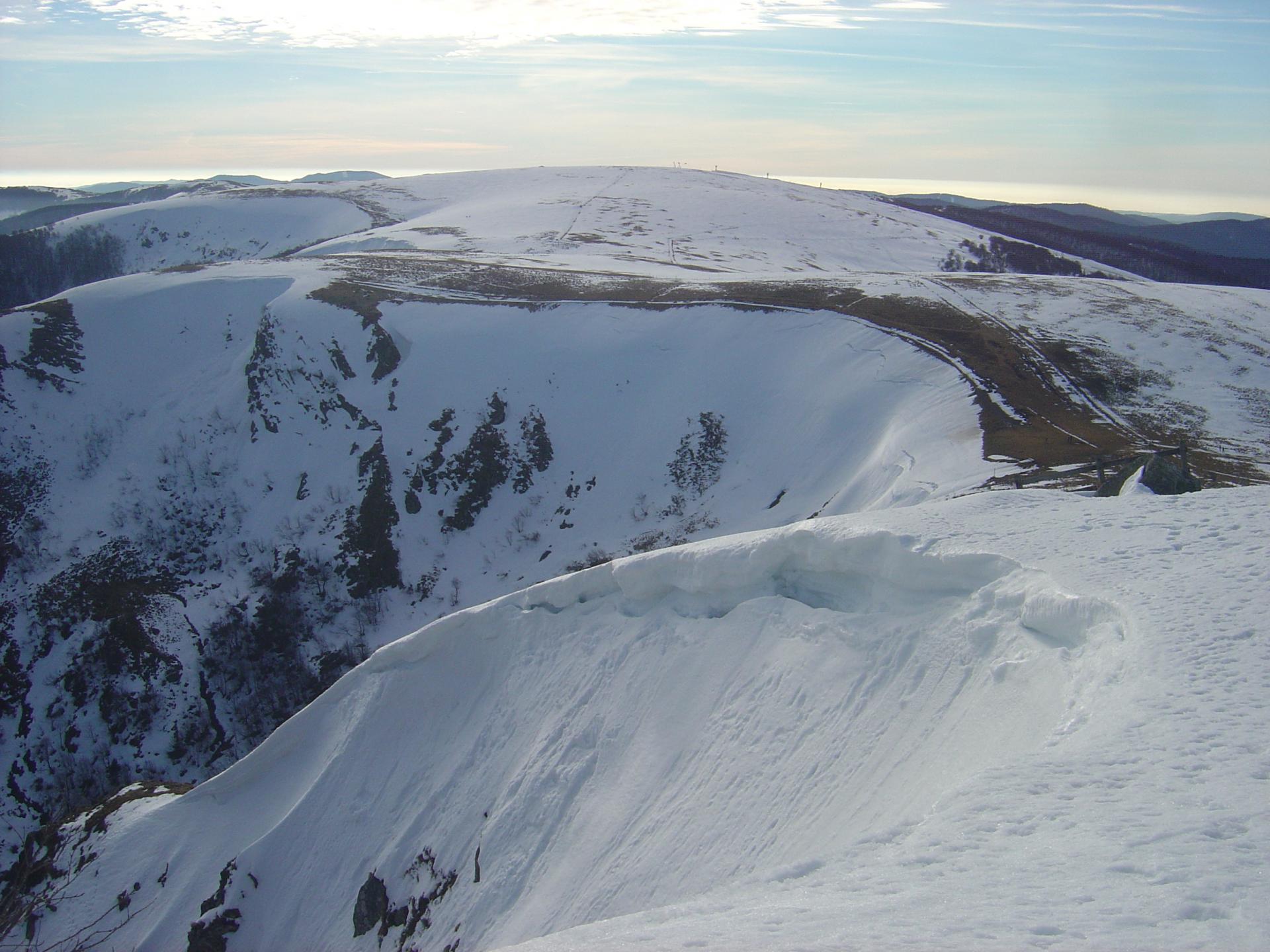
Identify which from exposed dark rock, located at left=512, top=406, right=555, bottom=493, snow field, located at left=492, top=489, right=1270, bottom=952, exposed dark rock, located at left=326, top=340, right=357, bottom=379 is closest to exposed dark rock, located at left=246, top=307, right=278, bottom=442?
exposed dark rock, located at left=326, top=340, right=357, bottom=379

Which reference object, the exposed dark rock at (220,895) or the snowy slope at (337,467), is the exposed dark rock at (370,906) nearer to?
the exposed dark rock at (220,895)

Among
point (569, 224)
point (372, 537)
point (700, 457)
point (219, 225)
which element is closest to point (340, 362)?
point (372, 537)

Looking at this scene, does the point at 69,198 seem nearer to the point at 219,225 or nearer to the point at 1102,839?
the point at 219,225

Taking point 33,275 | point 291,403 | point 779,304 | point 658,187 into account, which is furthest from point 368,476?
point 33,275

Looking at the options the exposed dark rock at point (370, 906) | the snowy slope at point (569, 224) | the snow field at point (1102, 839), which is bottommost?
the exposed dark rock at point (370, 906)

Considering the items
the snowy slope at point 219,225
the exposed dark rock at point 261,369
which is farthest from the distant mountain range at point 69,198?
the exposed dark rock at point 261,369

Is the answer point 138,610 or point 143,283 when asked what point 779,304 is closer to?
point 138,610
